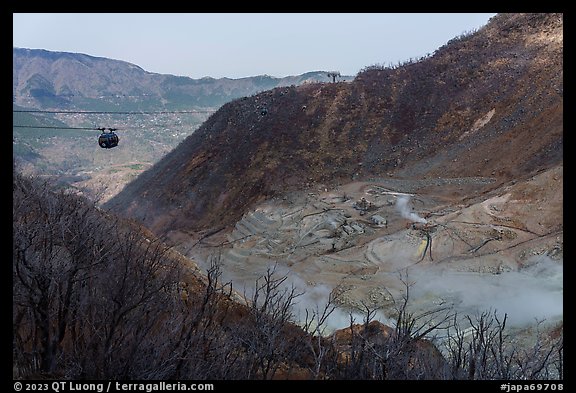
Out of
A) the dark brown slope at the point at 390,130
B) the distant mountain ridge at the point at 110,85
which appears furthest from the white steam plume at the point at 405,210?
the distant mountain ridge at the point at 110,85

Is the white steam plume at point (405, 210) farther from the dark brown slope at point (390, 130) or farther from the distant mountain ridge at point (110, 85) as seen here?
the distant mountain ridge at point (110, 85)

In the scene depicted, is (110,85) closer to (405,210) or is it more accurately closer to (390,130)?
(390,130)

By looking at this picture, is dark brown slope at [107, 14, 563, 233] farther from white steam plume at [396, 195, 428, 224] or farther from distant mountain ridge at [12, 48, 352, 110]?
distant mountain ridge at [12, 48, 352, 110]

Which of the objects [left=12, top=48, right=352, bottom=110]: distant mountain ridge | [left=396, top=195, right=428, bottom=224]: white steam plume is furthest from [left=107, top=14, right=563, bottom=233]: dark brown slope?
[left=12, top=48, right=352, bottom=110]: distant mountain ridge

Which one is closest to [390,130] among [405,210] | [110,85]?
[405,210]
